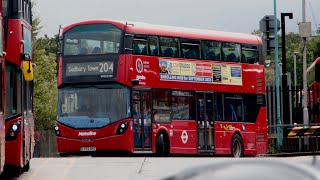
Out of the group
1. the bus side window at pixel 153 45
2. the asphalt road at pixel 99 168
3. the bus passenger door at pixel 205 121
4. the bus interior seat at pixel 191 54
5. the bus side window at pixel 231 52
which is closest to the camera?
the asphalt road at pixel 99 168

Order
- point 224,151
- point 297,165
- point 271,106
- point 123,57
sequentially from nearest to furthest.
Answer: point 297,165
point 123,57
point 224,151
point 271,106

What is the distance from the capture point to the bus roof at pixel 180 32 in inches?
1195

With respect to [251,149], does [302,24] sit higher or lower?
higher

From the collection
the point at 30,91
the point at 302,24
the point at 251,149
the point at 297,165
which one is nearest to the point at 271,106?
the point at 302,24

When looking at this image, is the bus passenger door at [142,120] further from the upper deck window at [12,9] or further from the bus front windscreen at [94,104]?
the upper deck window at [12,9]

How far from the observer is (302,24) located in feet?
154

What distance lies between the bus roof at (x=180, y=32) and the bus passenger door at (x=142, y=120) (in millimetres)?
1994

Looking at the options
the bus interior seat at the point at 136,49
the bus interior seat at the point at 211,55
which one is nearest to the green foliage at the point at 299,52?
the bus interior seat at the point at 211,55

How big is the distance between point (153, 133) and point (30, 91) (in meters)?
9.54

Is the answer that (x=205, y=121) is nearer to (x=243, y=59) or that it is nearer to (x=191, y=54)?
(x=191, y=54)

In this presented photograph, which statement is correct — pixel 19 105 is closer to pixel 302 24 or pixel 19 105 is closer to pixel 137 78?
pixel 137 78

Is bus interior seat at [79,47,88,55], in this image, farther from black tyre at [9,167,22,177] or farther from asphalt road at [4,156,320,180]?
black tyre at [9,167,22,177]

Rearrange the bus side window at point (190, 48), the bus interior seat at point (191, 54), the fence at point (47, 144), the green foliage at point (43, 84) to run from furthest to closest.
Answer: the green foliage at point (43, 84)
the fence at point (47, 144)
the bus interior seat at point (191, 54)
the bus side window at point (190, 48)

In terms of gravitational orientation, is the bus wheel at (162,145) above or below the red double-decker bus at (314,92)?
below
